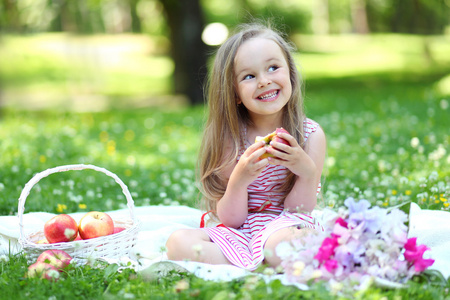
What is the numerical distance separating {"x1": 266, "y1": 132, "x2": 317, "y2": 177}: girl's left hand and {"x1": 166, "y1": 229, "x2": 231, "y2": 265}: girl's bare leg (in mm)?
582

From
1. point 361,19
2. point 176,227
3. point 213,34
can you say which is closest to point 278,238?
point 176,227

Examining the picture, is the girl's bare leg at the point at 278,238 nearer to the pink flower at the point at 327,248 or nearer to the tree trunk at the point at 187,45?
the pink flower at the point at 327,248

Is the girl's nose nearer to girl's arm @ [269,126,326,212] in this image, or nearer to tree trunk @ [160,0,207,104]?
girl's arm @ [269,126,326,212]

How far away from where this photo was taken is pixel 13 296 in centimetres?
245

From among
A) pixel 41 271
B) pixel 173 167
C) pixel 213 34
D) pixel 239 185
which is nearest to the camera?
pixel 41 271

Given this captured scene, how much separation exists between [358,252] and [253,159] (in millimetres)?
762

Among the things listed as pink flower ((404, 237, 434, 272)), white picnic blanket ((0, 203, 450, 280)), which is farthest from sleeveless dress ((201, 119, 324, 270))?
pink flower ((404, 237, 434, 272))

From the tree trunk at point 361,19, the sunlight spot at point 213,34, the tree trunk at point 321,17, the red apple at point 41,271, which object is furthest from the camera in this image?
the tree trunk at point 321,17

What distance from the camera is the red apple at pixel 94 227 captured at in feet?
10.1

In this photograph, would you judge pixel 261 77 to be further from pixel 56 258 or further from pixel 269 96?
pixel 56 258

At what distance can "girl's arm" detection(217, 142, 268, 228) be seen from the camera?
9.58 ft

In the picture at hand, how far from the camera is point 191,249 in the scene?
2957mm

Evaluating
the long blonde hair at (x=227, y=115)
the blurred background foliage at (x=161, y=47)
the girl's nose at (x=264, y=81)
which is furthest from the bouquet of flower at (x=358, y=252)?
the blurred background foliage at (x=161, y=47)

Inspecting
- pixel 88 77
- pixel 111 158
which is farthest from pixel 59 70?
pixel 111 158
